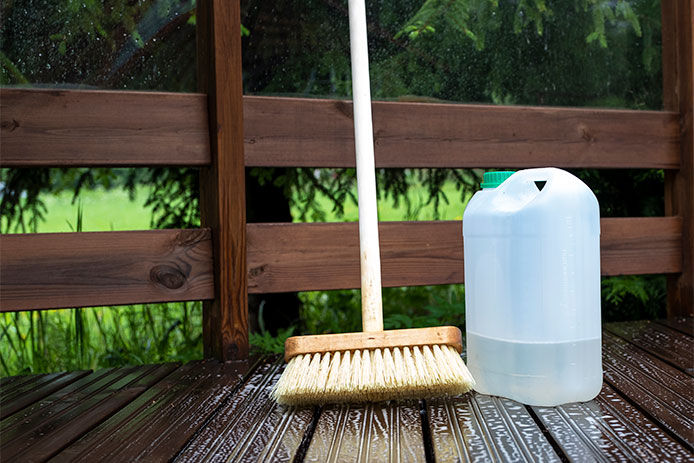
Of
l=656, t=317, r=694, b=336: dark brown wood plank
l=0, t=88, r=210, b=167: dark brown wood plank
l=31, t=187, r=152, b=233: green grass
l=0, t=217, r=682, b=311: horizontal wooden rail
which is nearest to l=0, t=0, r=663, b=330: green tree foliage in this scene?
l=0, t=88, r=210, b=167: dark brown wood plank

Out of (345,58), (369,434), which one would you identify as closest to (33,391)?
(369,434)

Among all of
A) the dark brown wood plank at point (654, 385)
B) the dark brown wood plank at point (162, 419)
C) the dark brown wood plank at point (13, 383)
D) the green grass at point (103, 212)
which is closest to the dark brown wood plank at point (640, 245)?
the dark brown wood plank at point (654, 385)

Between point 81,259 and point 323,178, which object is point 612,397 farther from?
point 323,178

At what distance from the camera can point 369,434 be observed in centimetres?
120

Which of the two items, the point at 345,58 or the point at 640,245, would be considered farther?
the point at 640,245

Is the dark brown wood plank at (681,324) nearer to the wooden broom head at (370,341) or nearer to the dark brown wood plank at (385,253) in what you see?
the dark brown wood plank at (385,253)

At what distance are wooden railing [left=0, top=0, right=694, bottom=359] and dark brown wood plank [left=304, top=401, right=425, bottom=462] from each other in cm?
66

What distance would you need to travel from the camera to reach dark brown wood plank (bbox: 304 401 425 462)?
1092 millimetres

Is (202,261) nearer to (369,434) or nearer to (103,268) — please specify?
(103,268)

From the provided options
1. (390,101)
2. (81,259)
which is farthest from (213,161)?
(390,101)

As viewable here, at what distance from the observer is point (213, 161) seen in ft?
6.26

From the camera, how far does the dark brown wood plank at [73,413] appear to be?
3.94ft

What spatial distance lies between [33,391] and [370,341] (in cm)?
90

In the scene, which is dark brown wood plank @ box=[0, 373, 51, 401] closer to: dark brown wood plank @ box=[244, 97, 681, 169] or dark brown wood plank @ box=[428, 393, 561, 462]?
dark brown wood plank @ box=[244, 97, 681, 169]
